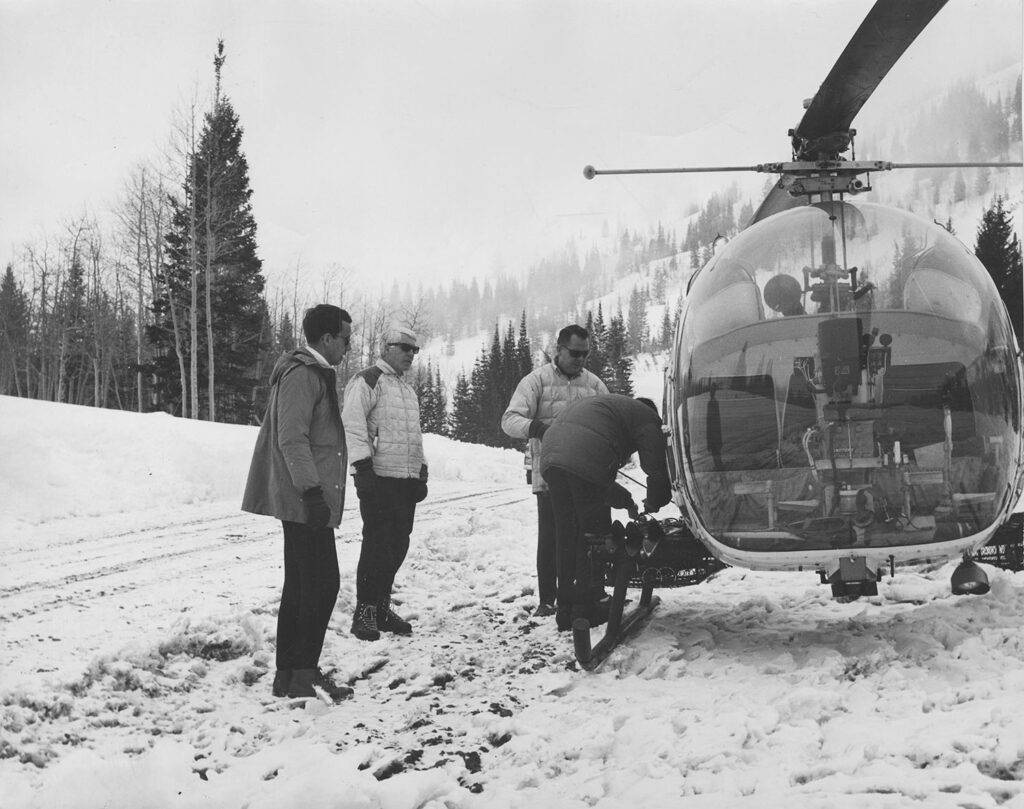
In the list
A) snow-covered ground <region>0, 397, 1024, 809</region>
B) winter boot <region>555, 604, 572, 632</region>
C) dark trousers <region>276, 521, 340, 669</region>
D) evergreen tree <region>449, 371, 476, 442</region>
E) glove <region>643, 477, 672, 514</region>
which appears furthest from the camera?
evergreen tree <region>449, 371, 476, 442</region>

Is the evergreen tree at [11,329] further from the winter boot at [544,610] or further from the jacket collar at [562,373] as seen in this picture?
the winter boot at [544,610]

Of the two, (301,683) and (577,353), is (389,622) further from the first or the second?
(577,353)

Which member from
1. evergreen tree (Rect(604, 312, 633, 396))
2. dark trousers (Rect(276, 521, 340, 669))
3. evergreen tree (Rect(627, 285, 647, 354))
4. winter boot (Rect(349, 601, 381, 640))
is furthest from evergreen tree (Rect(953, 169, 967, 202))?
dark trousers (Rect(276, 521, 340, 669))

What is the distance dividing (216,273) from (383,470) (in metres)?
29.6

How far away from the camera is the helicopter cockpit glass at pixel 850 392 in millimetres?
4355

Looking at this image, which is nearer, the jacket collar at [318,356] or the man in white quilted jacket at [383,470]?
the jacket collar at [318,356]

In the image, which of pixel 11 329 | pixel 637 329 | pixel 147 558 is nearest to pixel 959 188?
pixel 637 329

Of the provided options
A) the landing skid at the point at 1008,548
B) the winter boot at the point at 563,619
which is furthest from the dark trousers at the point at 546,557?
the landing skid at the point at 1008,548

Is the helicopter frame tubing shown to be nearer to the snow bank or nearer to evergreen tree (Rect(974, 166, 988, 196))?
the snow bank

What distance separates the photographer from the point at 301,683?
421 centimetres

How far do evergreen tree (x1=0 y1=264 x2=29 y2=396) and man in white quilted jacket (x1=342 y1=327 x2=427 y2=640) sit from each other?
42395 millimetres

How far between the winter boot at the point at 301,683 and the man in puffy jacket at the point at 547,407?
2127 millimetres

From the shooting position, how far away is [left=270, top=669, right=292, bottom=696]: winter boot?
4223 millimetres

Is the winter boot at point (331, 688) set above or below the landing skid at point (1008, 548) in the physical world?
below
